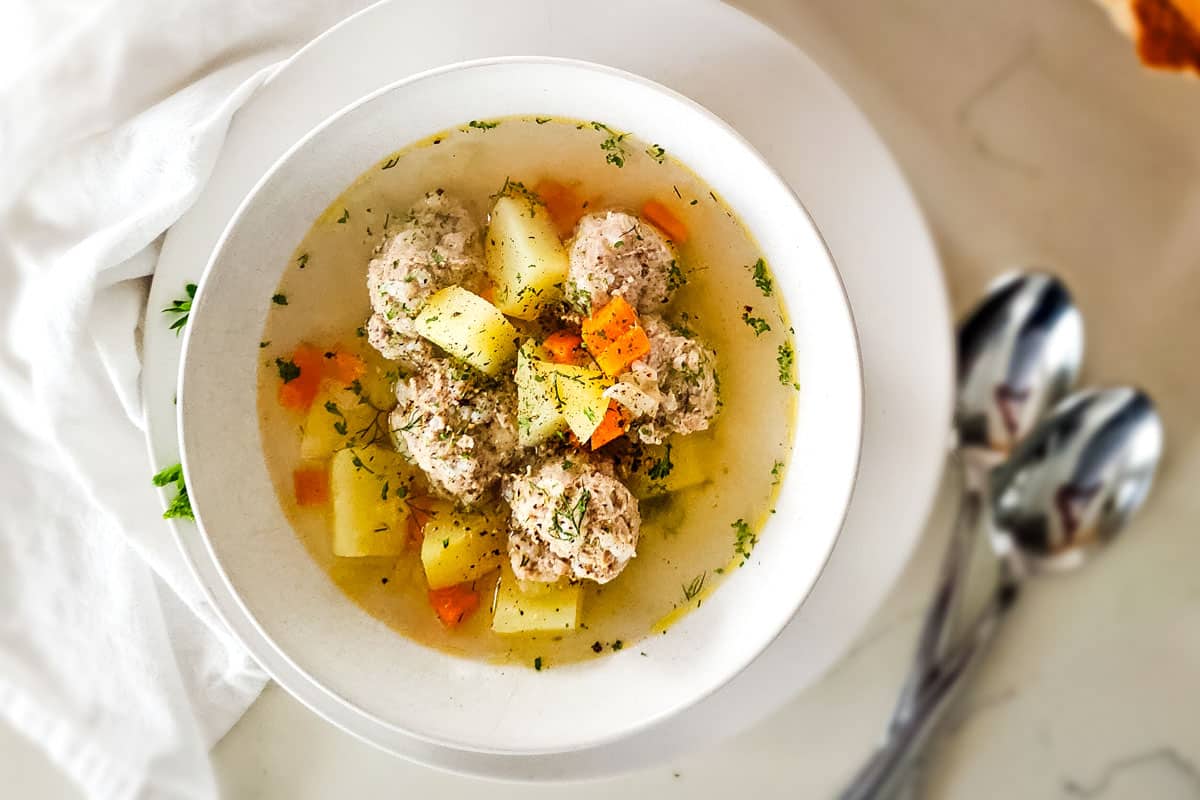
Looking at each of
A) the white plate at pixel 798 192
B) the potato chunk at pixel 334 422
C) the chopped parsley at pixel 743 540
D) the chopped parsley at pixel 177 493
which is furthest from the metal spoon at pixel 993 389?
the chopped parsley at pixel 177 493

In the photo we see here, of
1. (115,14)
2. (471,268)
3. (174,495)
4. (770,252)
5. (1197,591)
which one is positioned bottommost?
(1197,591)

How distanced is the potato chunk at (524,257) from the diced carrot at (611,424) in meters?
0.23

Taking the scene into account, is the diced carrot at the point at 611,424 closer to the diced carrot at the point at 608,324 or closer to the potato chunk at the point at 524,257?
the diced carrot at the point at 608,324

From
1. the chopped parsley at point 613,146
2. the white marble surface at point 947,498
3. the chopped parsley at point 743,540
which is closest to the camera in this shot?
the chopped parsley at point 613,146

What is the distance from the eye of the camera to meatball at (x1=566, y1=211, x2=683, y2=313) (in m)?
1.54

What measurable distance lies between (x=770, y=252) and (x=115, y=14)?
4.07ft

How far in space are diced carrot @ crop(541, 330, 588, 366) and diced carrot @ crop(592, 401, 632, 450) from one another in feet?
0.36

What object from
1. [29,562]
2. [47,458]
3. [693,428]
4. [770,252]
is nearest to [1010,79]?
[770,252]

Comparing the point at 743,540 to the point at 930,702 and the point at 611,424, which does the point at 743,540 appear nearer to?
the point at 611,424

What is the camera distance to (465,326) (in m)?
1.56

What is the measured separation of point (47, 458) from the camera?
1850 mm

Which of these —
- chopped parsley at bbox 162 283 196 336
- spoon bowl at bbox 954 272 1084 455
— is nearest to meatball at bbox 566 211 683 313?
chopped parsley at bbox 162 283 196 336

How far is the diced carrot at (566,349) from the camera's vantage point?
159cm

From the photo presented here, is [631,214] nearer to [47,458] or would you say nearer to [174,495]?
[174,495]
